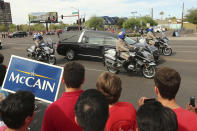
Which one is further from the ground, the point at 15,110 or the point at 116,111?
the point at 15,110

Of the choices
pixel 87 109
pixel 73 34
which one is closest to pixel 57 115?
pixel 87 109

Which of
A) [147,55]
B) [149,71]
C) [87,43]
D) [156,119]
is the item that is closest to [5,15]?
[87,43]

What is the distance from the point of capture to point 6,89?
3.07 metres

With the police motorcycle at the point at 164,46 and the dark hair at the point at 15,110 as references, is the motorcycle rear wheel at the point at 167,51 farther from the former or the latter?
the dark hair at the point at 15,110

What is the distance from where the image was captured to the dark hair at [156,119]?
1.38m

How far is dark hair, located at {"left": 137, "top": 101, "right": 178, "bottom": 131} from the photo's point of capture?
138 cm

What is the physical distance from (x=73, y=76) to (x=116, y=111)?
2.06ft

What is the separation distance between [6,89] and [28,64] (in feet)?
1.75

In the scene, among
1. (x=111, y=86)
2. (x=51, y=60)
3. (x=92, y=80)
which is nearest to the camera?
(x=111, y=86)

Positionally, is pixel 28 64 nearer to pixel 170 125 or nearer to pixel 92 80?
pixel 170 125

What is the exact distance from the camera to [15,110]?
1.68 metres

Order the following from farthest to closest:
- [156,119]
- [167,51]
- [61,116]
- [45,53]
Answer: [167,51] < [45,53] < [61,116] < [156,119]

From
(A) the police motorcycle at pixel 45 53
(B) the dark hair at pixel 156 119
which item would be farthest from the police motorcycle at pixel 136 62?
(B) the dark hair at pixel 156 119

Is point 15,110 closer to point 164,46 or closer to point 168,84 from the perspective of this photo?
point 168,84
